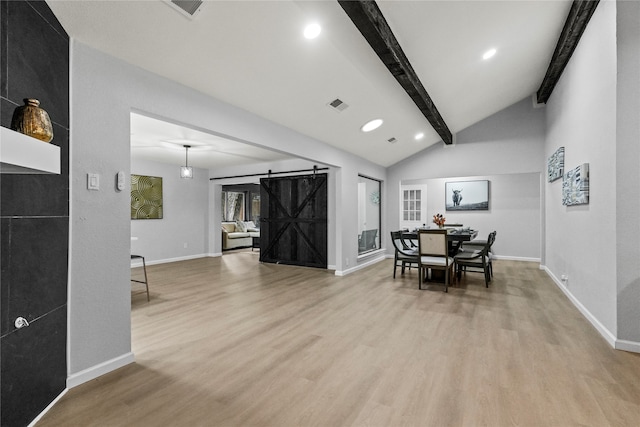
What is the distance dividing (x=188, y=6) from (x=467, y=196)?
7771 mm

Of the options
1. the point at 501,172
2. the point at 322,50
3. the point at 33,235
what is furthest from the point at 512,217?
the point at 33,235

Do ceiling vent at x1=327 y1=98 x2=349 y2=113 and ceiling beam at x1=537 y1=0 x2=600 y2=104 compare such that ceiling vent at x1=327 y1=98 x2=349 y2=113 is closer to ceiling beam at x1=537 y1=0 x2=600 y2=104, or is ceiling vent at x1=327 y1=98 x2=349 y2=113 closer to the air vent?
the air vent

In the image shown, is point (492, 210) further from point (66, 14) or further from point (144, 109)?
point (66, 14)

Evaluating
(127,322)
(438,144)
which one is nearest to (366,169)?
(438,144)

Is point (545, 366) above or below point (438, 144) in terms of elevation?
below

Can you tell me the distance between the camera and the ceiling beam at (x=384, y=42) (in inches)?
95.0

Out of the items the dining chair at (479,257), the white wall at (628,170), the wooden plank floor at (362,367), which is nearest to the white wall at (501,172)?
the dining chair at (479,257)

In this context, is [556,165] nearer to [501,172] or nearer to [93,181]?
[501,172]

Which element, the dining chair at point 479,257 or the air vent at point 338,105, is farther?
the dining chair at point 479,257

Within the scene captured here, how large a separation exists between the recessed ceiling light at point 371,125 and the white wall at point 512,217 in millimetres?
4007

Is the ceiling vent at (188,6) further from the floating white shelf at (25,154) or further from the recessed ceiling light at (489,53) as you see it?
the recessed ceiling light at (489,53)

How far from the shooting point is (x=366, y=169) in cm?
677

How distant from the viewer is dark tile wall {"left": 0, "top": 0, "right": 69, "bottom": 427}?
151cm

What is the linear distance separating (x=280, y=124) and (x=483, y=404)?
3603mm
